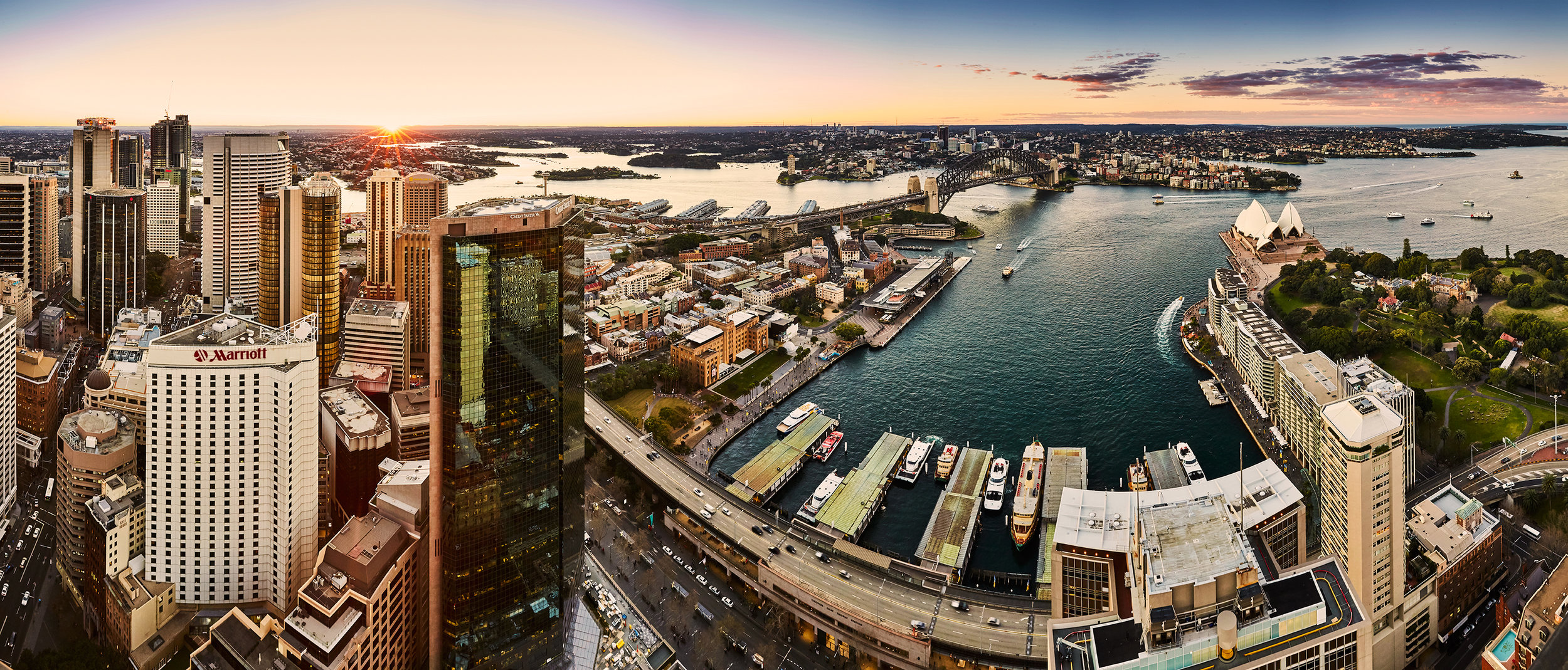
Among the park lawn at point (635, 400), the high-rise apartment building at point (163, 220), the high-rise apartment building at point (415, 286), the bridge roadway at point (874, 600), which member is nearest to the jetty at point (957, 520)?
the bridge roadway at point (874, 600)

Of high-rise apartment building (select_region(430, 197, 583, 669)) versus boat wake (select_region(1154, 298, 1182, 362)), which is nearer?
high-rise apartment building (select_region(430, 197, 583, 669))

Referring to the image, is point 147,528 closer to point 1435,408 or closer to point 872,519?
point 872,519

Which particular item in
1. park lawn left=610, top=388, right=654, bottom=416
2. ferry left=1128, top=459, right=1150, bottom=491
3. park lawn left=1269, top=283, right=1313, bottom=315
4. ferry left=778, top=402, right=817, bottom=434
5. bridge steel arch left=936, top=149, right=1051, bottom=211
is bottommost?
ferry left=1128, top=459, right=1150, bottom=491

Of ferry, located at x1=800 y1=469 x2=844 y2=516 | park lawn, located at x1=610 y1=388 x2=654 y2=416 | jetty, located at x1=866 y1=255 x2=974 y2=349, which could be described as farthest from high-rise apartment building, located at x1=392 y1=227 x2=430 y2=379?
jetty, located at x1=866 y1=255 x2=974 y2=349

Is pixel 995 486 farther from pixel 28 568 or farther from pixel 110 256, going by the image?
pixel 110 256

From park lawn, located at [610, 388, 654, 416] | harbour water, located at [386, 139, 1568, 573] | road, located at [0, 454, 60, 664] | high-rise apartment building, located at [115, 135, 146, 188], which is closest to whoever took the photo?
road, located at [0, 454, 60, 664]

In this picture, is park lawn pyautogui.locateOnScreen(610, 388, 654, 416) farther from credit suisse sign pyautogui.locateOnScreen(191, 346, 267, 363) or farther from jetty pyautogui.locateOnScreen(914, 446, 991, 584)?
credit suisse sign pyautogui.locateOnScreen(191, 346, 267, 363)
